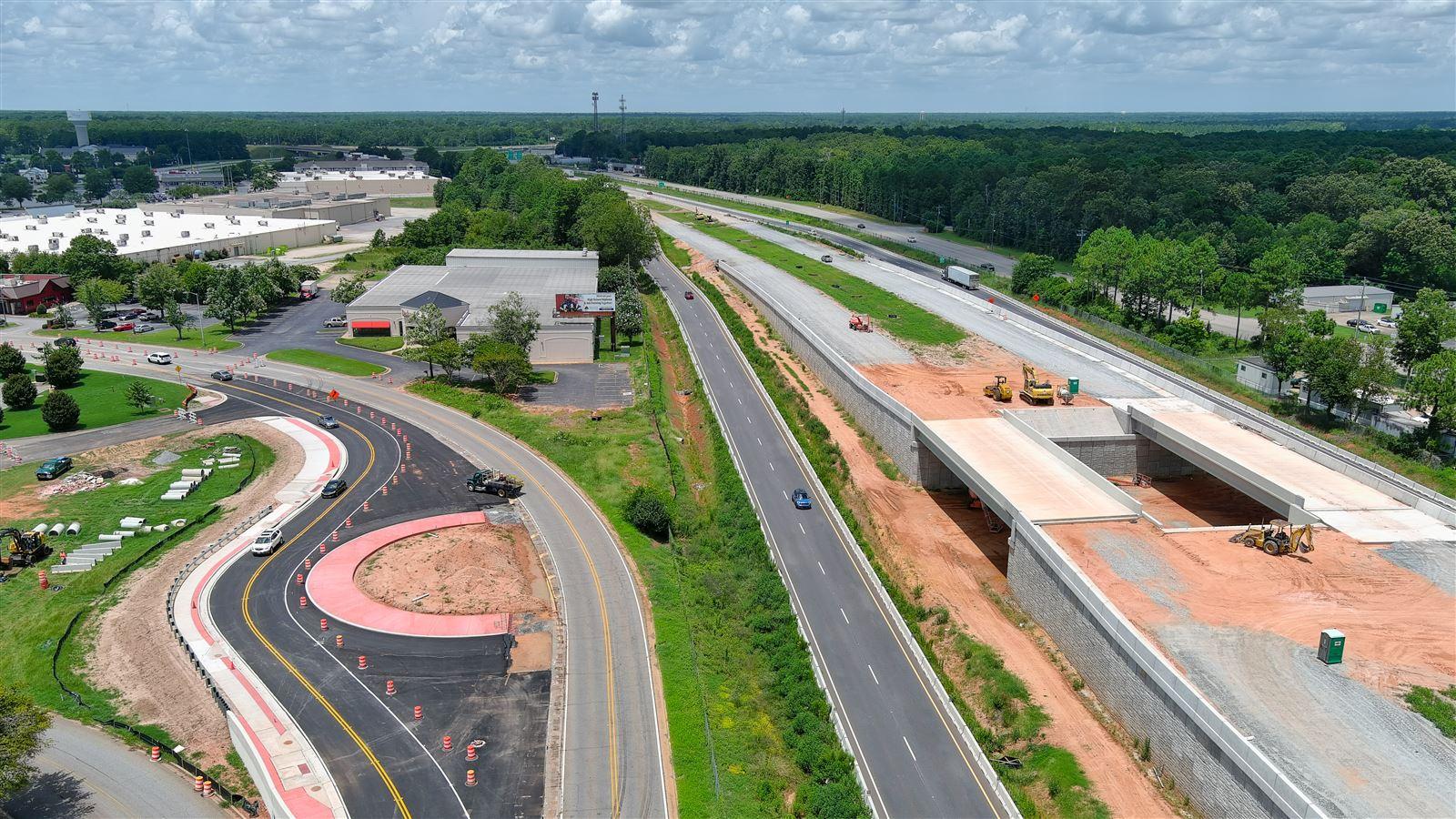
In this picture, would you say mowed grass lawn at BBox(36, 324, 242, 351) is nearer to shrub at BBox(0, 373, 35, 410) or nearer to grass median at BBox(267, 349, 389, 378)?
grass median at BBox(267, 349, 389, 378)

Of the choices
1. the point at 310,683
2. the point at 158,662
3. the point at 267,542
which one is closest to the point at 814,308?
the point at 267,542

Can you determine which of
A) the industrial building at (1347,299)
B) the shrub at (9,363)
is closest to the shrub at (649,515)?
the shrub at (9,363)

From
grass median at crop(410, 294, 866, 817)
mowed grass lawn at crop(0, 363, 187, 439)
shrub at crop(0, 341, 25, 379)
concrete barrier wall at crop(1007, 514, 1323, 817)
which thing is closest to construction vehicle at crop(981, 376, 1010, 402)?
grass median at crop(410, 294, 866, 817)

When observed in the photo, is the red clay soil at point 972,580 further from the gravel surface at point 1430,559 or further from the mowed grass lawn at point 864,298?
the gravel surface at point 1430,559

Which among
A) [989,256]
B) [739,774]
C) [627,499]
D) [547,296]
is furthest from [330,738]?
[989,256]

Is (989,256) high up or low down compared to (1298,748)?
up

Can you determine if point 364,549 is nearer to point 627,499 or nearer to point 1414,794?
point 627,499
